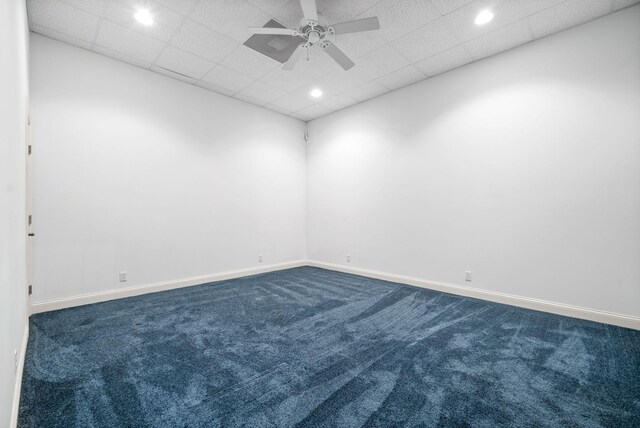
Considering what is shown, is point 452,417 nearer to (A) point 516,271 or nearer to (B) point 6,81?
(A) point 516,271

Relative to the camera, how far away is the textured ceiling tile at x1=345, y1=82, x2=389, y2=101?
15.2ft

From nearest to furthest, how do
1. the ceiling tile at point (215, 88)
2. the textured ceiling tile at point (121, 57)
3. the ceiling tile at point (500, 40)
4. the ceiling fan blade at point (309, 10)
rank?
the ceiling fan blade at point (309, 10)
the ceiling tile at point (500, 40)
the textured ceiling tile at point (121, 57)
the ceiling tile at point (215, 88)

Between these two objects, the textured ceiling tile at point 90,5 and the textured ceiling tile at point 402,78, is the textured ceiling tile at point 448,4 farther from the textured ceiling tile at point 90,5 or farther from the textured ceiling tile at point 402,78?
the textured ceiling tile at point 90,5

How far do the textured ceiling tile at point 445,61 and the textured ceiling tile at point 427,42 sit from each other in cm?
12

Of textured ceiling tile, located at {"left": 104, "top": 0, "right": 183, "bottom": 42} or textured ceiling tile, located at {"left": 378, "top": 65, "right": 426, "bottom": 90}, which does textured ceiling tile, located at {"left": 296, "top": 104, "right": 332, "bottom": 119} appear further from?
textured ceiling tile, located at {"left": 104, "top": 0, "right": 183, "bottom": 42}

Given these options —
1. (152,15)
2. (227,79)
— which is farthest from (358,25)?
(227,79)

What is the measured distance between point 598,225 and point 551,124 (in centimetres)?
123

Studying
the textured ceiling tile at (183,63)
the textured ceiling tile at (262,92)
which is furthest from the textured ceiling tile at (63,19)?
the textured ceiling tile at (262,92)

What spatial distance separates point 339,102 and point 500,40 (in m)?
2.63

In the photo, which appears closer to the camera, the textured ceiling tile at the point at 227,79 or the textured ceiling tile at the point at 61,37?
the textured ceiling tile at the point at 61,37

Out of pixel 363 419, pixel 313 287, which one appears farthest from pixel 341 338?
pixel 313 287

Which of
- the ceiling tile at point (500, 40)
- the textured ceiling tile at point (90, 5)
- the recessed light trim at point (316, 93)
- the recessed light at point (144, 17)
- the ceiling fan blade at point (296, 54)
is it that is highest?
the textured ceiling tile at point (90, 5)

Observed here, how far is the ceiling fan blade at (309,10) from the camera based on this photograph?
2.49 meters

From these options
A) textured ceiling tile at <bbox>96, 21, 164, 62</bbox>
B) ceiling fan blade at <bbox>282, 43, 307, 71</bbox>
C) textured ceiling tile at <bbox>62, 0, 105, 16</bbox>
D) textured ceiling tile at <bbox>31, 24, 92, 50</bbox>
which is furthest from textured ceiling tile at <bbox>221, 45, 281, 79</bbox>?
textured ceiling tile at <bbox>31, 24, 92, 50</bbox>
